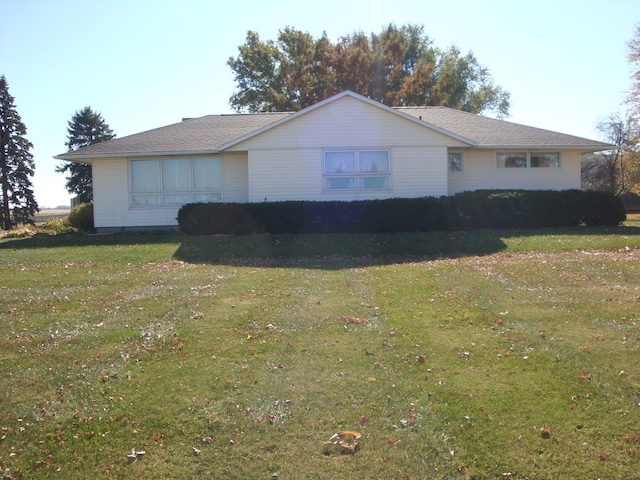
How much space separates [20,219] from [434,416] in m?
40.3

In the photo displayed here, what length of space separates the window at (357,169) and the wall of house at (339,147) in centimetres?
19

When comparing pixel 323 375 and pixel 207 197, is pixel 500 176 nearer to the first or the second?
pixel 207 197

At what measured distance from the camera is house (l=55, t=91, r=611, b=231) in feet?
60.5

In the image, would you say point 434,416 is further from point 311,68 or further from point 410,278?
point 311,68

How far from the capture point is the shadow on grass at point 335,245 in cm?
1376

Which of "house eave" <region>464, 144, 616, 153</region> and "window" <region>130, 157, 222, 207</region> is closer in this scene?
"house eave" <region>464, 144, 616, 153</region>

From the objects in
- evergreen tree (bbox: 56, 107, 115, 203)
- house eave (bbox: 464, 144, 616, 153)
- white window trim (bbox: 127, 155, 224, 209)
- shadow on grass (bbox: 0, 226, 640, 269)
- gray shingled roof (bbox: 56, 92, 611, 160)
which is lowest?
shadow on grass (bbox: 0, 226, 640, 269)

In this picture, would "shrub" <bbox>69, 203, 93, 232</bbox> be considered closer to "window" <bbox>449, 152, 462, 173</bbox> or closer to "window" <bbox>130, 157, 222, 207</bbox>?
"window" <bbox>130, 157, 222, 207</bbox>

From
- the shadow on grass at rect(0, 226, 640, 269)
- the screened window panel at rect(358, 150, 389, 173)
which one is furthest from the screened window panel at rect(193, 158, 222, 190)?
the screened window panel at rect(358, 150, 389, 173)

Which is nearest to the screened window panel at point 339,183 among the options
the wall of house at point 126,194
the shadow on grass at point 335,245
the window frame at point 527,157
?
the shadow on grass at point 335,245

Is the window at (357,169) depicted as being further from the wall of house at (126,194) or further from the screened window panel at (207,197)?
the screened window panel at (207,197)

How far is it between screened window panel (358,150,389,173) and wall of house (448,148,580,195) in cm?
339

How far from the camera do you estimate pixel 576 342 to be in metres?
6.29

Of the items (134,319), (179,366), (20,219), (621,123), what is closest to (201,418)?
(179,366)
